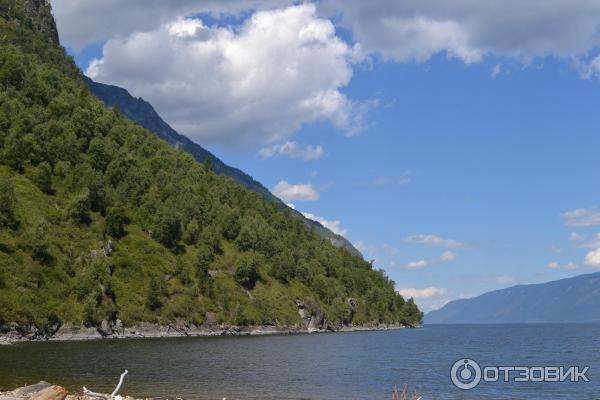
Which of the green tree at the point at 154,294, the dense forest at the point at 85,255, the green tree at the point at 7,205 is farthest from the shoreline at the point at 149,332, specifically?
the green tree at the point at 7,205

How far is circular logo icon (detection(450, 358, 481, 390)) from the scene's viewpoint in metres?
67.4

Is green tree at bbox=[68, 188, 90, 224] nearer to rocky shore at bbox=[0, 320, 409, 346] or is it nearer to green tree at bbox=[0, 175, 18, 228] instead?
green tree at bbox=[0, 175, 18, 228]

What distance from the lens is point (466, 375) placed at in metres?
77.0

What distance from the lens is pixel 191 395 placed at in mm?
53938

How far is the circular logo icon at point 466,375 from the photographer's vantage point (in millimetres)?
67375

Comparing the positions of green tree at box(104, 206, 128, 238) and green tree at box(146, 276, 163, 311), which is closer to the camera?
green tree at box(146, 276, 163, 311)

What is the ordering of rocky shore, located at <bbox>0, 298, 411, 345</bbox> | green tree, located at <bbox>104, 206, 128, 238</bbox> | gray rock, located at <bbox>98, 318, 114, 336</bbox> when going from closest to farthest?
rocky shore, located at <bbox>0, 298, 411, 345</bbox>
gray rock, located at <bbox>98, 318, 114, 336</bbox>
green tree, located at <bbox>104, 206, 128, 238</bbox>

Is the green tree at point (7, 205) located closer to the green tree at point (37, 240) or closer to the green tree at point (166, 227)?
the green tree at point (37, 240)

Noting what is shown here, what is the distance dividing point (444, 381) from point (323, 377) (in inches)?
598

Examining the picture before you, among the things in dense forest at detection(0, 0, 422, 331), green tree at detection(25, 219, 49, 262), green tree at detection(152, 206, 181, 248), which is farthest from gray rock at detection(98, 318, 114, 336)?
green tree at detection(152, 206, 181, 248)

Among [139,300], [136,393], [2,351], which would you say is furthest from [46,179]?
[136,393]

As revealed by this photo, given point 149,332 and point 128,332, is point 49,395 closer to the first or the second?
point 128,332

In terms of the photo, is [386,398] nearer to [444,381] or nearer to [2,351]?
[444,381]

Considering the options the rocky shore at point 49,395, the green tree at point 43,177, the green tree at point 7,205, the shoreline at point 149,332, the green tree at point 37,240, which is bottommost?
the shoreline at point 149,332
